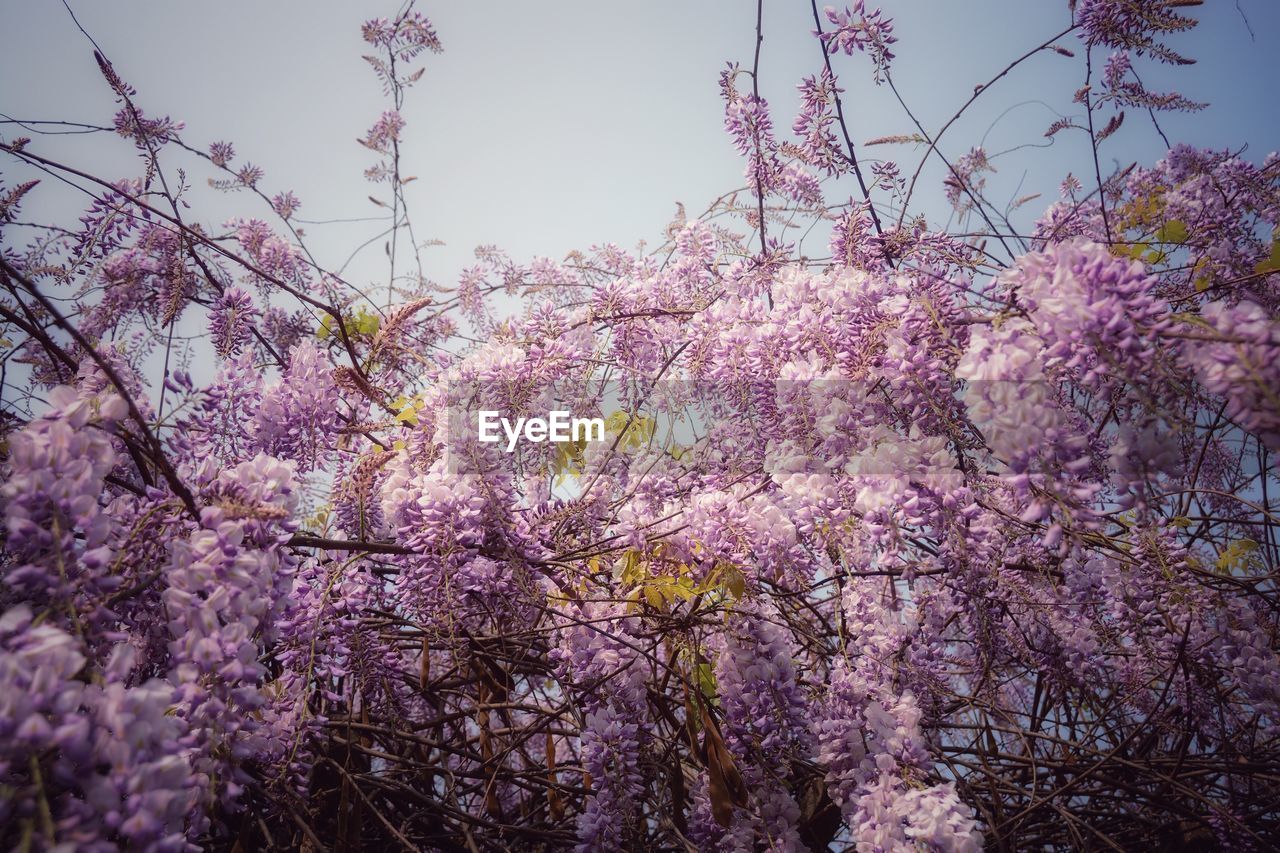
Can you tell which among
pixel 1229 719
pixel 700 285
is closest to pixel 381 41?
pixel 700 285

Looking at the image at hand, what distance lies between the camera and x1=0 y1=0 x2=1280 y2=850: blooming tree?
102 centimetres

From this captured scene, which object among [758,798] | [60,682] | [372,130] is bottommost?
[758,798]

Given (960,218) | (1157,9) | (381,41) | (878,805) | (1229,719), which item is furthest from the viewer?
(381,41)

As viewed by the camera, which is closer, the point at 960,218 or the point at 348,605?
the point at 348,605

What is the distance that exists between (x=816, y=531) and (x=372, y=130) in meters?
3.42

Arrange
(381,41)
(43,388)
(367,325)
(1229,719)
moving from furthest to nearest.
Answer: (381,41) → (367,325) → (43,388) → (1229,719)

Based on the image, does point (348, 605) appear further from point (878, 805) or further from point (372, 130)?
point (372, 130)

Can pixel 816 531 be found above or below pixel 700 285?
below

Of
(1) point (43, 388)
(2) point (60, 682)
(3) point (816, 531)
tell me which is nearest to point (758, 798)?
(3) point (816, 531)

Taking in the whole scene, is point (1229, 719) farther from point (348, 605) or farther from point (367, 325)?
point (367, 325)

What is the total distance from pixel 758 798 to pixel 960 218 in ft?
8.39

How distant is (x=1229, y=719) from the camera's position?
2.20m

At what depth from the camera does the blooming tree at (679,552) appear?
3.33 ft

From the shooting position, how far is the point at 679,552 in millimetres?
1755
